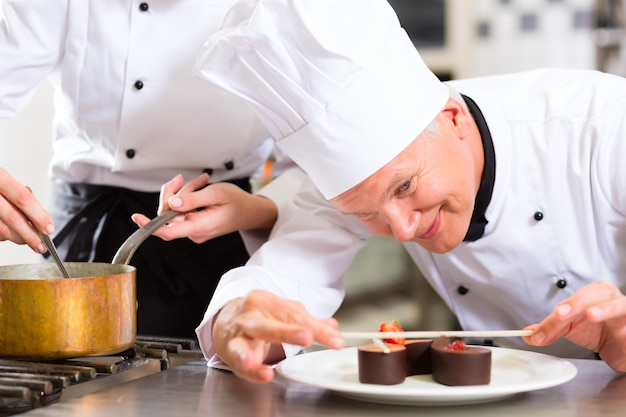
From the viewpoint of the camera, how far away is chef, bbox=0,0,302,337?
1.90 m

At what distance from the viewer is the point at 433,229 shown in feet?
5.59

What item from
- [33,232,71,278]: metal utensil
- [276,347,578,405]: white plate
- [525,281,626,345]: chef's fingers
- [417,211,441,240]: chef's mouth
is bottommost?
[276,347,578,405]: white plate

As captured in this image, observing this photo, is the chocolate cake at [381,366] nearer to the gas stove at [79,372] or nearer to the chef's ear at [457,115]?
the gas stove at [79,372]

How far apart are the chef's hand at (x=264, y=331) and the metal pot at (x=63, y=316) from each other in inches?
7.4

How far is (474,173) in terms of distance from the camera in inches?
69.7

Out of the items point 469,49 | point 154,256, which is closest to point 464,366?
point 154,256

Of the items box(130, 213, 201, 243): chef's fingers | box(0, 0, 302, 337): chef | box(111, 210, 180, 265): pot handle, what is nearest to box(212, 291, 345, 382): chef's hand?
box(111, 210, 180, 265): pot handle

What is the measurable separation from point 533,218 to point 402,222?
0.39 m

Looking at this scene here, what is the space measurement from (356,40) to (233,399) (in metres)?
0.64

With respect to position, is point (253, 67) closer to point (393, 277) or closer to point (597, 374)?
point (597, 374)

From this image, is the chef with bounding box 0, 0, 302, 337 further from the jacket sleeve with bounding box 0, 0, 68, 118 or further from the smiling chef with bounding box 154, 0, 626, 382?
Answer: the smiling chef with bounding box 154, 0, 626, 382

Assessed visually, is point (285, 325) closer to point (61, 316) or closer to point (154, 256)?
point (61, 316)

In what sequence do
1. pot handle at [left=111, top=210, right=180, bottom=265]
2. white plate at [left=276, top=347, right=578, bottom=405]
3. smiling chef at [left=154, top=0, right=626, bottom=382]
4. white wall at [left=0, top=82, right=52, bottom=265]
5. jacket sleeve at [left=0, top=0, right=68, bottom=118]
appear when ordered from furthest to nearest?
white wall at [left=0, top=82, right=52, bottom=265], jacket sleeve at [left=0, top=0, right=68, bottom=118], pot handle at [left=111, top=210, right=180, bottom=265], smiling chef at [left=154, top=0, right=626, bottom=382], white plate at [left=276, top=347, right=578, bottom=405]

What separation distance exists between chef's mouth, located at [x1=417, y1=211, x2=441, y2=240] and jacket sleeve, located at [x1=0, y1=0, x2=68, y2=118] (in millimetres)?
905
